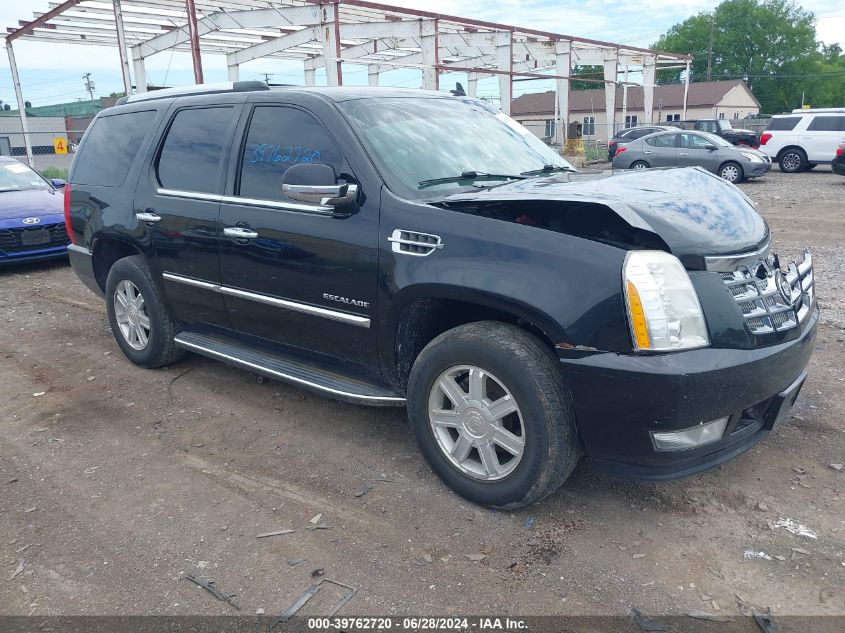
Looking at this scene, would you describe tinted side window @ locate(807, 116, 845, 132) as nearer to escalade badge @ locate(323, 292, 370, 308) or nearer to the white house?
escalade badge @ locate(323, 292, 370, 308)

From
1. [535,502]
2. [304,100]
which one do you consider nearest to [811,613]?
[535,502]

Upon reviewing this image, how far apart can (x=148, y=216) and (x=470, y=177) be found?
2319mm

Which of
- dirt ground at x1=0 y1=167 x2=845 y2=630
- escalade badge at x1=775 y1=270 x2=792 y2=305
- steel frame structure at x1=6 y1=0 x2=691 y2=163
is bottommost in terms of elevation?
dirt ground at x1=0 y1=167 x2=845 y2=630

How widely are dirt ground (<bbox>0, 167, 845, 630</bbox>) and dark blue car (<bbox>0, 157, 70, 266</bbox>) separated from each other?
4.84 metres

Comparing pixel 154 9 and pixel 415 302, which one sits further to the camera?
pixel 154 9

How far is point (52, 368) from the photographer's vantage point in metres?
5.35

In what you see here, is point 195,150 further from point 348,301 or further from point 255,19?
point 255,19

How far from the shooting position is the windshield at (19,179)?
31.6 feet

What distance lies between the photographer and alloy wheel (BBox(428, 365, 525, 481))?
3.03 meters

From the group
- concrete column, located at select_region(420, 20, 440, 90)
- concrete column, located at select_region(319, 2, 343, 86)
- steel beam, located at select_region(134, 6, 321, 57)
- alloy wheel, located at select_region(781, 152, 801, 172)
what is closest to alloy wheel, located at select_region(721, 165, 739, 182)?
alloy wheel, located at select_region(781, 152, 801, 172)

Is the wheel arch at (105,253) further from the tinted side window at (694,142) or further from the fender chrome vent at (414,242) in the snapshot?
the tinted side window at (694,142)

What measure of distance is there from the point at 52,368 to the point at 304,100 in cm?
319

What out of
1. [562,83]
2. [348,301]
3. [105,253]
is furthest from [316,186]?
[562,83]

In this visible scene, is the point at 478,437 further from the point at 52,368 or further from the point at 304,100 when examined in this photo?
the point at 52,368
